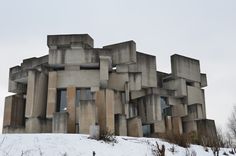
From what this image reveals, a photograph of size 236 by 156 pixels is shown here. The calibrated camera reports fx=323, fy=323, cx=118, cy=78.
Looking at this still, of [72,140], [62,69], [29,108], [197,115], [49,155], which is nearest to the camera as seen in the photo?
[49,155]

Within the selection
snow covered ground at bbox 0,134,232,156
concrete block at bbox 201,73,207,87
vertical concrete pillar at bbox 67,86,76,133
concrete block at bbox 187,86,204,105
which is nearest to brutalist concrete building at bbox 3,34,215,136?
vertical concrete pillar at bbox 67,86,76,133

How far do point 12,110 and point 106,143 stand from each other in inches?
674

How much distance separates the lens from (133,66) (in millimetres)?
29453

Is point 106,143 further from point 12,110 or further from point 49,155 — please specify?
point 12,110

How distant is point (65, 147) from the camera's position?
536 inches

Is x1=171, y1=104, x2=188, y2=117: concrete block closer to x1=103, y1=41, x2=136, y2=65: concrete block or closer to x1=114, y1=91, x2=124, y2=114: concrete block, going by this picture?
x1=114, y1=91, x2=124, y2=114: concrete block

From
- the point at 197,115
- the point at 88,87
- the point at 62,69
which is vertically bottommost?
the point at 197,115

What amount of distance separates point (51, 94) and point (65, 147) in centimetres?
1380

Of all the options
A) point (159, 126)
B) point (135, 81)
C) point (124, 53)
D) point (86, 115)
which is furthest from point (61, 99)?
point (159, 126)

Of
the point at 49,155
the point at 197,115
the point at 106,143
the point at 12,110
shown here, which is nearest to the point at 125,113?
the point at 197,115

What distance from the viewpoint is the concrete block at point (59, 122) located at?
80.3 ft

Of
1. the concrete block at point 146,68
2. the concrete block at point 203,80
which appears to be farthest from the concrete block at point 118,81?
the concrete block at point 203,80

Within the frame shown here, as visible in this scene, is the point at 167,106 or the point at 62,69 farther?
the point at 167,106

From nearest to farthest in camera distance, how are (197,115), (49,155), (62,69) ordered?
(49,155) → (62,69) → (197,115)
